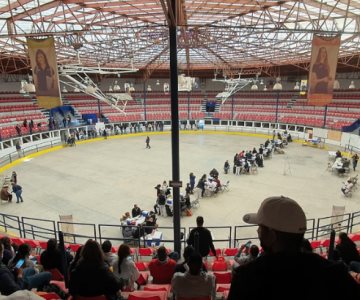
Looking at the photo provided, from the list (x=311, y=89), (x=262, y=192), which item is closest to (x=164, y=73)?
(x=262, y=192)

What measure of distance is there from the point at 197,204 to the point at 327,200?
6.44m

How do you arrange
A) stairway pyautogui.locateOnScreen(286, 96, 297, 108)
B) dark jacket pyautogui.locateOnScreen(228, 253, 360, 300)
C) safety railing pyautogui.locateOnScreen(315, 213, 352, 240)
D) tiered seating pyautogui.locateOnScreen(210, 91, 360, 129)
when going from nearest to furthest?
dark jacket pyautogui.locateOnScreen(228, 253, 360, 300)
safety railing pyautogui.locateOnScreen(315, 213, 352, 240)
tiered seating pyautogui.locateOnScreen(210, 91, 360, 129)
stairway pyautogui.locateOnScreen(286, 96, 297, 108)

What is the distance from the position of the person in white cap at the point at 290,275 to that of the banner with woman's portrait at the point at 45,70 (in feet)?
34.0

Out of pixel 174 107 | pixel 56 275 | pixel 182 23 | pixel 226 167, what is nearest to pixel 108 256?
pixel 56 275

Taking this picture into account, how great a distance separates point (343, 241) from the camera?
20.3 feet

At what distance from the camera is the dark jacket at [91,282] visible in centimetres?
347

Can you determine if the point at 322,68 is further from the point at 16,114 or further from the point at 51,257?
the point at 16,114

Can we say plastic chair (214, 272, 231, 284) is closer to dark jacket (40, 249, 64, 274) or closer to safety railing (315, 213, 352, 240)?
dark jacket (40, 249, 64, 274)

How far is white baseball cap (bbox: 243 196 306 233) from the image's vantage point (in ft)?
5.19

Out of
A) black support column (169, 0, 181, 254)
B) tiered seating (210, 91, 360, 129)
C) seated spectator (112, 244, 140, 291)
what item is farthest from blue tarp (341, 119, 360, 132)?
seated spectator (112, 244, 140, 291)

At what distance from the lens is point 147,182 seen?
706 inches

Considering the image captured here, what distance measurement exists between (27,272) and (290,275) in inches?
217

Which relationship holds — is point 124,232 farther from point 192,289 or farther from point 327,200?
point 327,200

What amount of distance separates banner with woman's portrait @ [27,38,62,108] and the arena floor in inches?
209
